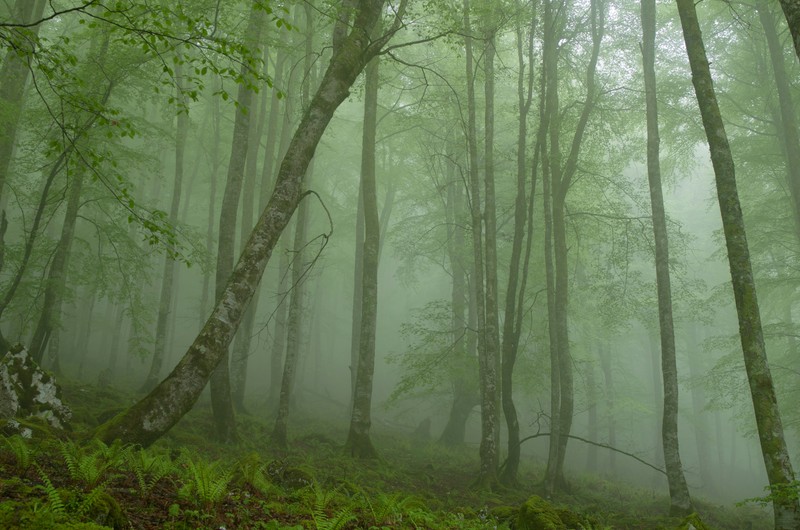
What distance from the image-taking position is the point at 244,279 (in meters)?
5.94

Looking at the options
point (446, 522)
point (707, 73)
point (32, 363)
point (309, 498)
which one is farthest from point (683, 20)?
point (32, 363)

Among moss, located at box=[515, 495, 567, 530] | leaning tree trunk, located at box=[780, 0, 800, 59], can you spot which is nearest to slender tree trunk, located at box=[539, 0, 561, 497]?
moss, located at box=[515, 495, 567, 530]

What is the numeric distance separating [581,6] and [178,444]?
619 inches

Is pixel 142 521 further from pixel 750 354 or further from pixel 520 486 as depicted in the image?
pixel 520 486

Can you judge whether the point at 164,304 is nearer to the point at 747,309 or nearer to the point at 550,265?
the point at 550,265

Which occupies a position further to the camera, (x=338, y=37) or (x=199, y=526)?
(x=338, y=37)

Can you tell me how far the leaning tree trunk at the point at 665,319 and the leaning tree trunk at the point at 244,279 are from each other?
24.2 ft

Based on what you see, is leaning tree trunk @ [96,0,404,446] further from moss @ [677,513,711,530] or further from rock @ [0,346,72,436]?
moss @ [677,513,711,530]

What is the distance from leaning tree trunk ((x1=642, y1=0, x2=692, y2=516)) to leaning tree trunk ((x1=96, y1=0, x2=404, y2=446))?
737cm

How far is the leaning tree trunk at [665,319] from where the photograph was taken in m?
9.75

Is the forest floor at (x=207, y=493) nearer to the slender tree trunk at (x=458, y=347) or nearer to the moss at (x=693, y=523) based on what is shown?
the moss at (x=693, y=523)

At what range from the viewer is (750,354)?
20.5 ft

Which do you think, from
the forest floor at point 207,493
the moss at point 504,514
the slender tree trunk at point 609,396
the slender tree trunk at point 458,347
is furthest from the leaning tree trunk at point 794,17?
the slender tree trunk at point 609,396

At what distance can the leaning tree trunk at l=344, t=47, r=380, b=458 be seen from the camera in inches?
438
